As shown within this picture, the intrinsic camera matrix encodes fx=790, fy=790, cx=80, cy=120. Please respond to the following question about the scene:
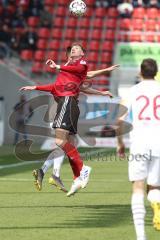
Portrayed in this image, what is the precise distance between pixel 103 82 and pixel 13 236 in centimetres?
2487

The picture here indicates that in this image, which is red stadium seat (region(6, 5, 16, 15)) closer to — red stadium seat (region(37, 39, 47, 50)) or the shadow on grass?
red stadium seat (region(37, 39, 47, 50))

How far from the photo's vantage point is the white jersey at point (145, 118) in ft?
28.7

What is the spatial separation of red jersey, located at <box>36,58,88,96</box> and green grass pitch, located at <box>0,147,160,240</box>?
5.91ft

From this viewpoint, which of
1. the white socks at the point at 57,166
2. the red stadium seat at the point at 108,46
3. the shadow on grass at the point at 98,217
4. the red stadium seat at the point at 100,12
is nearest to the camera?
the shadow on grass at the point at 98,217

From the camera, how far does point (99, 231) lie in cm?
985

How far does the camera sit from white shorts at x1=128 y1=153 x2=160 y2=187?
873 centimetres

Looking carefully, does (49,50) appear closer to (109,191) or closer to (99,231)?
(109,191)

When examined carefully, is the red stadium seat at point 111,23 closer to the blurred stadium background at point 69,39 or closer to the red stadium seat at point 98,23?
the blurred stadium background at point 69,39

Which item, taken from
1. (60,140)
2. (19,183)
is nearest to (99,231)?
(60,140)

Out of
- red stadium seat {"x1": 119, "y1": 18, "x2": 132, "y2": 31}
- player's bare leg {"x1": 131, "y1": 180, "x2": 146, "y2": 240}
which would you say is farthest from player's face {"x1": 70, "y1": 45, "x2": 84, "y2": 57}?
red stadium seat {"x1": 119, "y1": 18, "x2": 132, "y2": 31}

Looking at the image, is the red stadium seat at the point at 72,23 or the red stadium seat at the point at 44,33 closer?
the red stadium seat at the point at 44,33

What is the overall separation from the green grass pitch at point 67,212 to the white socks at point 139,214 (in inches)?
33.5

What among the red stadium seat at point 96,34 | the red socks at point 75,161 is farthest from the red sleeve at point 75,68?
the red stadium seat at point 96,34

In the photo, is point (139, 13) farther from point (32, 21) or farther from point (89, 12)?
point (32, 21)
